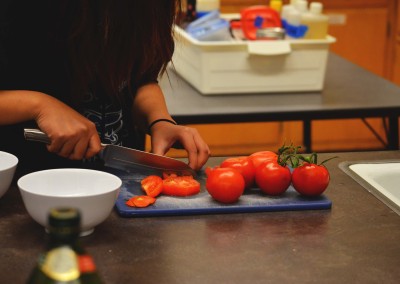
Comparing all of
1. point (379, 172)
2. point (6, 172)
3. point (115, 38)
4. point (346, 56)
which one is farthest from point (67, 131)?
point (346, 56)

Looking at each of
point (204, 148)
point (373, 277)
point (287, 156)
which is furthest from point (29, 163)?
point (373, 277)

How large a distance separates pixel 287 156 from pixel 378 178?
0.30 m

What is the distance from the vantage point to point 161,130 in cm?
161

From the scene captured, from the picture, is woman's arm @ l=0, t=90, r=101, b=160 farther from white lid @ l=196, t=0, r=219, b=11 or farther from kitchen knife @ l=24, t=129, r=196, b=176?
white lid @ l=196, t=0, r=219, b=11

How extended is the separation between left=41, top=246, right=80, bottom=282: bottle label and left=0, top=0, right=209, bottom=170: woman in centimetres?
74

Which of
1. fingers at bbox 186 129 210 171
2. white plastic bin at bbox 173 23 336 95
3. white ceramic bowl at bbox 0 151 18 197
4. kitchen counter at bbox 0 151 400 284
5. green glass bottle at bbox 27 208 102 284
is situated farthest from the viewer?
white plastic bin at bbox 173 23 336 95

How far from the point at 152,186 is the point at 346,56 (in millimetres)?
3092

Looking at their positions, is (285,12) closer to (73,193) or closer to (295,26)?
(295,26)

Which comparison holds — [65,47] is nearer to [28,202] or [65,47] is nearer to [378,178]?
[28,202]

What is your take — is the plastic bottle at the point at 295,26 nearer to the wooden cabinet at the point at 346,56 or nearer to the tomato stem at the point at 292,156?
the tomato stem at the point at 292,156

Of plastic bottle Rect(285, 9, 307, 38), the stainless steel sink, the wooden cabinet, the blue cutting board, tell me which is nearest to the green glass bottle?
the blue cutting board

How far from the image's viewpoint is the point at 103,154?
145 cm

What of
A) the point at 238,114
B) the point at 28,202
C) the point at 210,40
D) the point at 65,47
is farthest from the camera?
the point at 210,40

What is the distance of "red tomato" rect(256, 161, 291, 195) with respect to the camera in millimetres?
1367
